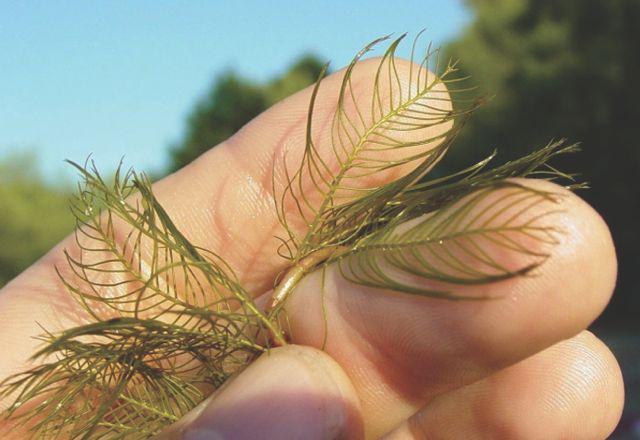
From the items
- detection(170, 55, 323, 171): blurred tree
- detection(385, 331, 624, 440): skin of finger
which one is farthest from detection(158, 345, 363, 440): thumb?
detection(170, 55, 323, 171): blurred tree

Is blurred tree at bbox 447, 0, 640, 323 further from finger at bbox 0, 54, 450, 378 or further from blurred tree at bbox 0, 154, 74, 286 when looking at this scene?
finger at bbox 0, 54, 450, 378

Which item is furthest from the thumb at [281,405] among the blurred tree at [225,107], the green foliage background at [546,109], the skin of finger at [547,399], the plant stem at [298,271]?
the blurred tree at [225,107]

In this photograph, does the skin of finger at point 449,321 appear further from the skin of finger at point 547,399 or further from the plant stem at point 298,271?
the skin of finger at point 547,399

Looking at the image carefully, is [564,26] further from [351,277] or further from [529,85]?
[351,277]

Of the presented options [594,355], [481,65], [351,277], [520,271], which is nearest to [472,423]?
[594,355]

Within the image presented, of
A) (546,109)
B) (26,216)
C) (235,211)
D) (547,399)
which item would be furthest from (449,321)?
(26,216)

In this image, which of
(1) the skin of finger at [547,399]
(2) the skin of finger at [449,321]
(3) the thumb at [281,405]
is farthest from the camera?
(1) the skin of finger at [547,399]
